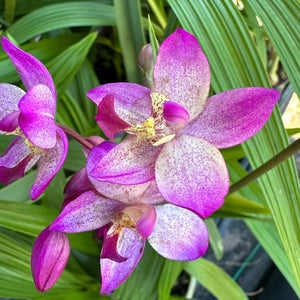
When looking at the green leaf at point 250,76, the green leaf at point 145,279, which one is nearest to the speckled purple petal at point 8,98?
the green leaf at point 250,76

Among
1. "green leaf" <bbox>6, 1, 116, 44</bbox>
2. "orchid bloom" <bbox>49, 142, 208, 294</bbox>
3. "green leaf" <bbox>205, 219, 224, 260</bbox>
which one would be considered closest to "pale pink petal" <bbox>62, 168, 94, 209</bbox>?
"orchid bloom" <bbox>49, 142, 208, 294</bbox>

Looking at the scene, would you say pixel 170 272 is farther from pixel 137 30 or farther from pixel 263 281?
pixel 263 281

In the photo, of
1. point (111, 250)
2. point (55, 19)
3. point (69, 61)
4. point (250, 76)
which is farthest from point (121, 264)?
point (55, 19)

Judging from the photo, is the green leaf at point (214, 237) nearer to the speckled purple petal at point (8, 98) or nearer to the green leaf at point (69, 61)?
the green leaf at point (69, 61)

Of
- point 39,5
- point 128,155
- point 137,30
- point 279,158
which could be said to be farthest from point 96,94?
point 39,5

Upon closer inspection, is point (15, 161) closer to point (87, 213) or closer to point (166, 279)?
point (87, 213)

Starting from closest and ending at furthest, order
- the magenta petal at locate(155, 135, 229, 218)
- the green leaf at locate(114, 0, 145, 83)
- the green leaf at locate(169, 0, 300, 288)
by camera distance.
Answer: the magenta petal at locate(155, 135, 229, 218) < the green leaf at locate(169, 0, 300, 288) < the green leaf at locate(114, 0, 145, 83)

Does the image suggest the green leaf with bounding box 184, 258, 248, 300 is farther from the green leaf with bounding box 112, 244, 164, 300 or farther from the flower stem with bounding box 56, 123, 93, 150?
the flower stem with bounding box 56, 123, 93, 150
